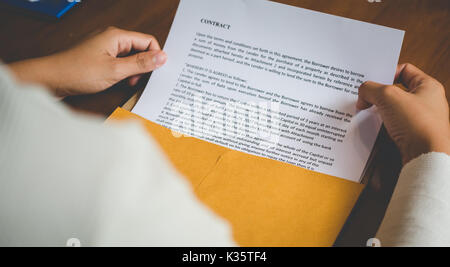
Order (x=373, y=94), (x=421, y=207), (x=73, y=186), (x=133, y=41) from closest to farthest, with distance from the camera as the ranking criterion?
(x=73, y=186) → (x=421, y=207) → (x=373, y=94) → (x=133, y=41)

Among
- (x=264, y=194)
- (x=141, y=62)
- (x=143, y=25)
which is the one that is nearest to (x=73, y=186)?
(x=264, y=194)

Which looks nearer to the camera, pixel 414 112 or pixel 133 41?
pixel 414 112

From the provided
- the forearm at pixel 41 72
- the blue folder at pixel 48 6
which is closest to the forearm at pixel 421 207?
the forearm at pixel 41 72

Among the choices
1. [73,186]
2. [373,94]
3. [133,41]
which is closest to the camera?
[73,186]

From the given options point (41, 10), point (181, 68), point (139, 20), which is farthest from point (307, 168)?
point (41, 10)

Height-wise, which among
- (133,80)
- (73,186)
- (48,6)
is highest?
(48,6)

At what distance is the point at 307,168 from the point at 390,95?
0.16 meters

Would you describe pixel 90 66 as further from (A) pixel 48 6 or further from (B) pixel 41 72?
(A) pixel 48 6

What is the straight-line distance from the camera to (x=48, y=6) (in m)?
0.67

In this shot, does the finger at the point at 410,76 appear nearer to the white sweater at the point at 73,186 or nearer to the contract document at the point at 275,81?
the contract document at the point at 275,81

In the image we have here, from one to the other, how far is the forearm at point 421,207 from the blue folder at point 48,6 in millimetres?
699

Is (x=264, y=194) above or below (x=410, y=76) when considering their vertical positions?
below

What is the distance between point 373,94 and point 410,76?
10 centimetres

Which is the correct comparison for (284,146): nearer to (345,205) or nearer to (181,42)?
(345,205)
